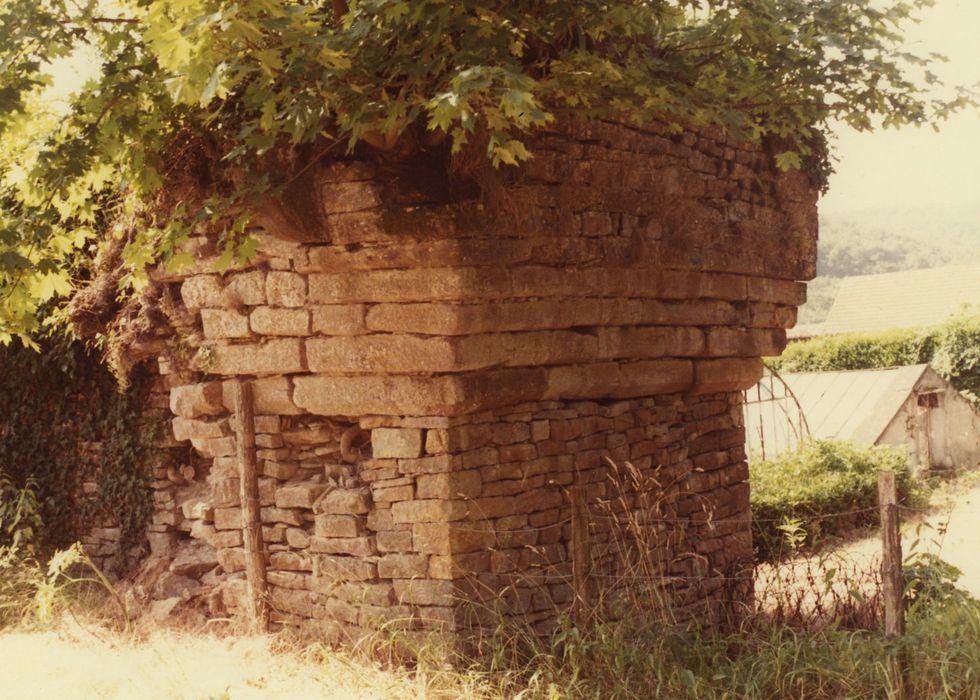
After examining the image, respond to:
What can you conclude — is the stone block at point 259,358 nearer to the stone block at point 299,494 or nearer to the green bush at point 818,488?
the stone block at point 299,494

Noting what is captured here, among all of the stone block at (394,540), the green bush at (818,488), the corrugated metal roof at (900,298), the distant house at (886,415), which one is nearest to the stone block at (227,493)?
the stone block at (394,540)

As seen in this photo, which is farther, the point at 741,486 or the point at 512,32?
the point at 741,486

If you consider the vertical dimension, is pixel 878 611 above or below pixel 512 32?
below

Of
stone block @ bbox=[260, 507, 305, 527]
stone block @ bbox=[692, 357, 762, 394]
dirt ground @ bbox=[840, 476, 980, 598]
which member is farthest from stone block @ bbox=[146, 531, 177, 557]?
dirt ground @ bbox=[840, 476, 980, 598]

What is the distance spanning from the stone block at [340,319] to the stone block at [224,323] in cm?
60

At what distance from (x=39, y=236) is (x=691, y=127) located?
Answer: 4.17 metres

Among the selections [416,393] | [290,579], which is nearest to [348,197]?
[416,393]

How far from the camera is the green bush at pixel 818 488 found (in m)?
11.8

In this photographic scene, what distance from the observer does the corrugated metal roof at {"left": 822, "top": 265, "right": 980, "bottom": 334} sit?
2867cm

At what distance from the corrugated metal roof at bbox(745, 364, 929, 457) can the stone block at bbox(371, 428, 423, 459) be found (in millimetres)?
10633

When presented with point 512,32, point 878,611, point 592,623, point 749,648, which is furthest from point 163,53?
point 878,611

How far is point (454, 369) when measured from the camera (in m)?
5.82

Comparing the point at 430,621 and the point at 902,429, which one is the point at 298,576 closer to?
the point at 430,621

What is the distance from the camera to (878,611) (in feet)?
22.5
